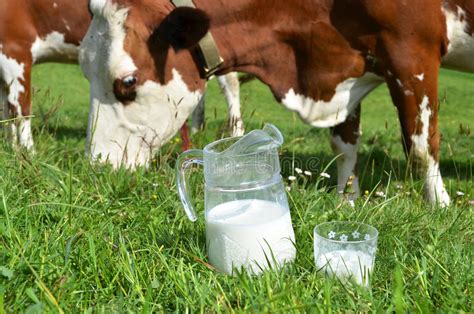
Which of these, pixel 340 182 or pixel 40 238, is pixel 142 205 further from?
pixel 340 182

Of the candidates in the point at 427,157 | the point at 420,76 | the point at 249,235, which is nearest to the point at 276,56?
the point at 420,76

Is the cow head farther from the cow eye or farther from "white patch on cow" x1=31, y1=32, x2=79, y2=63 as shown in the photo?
"white patch on cow" x1=31, y1=32, x2=79, y2=63

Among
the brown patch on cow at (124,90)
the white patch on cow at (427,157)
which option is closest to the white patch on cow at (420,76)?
the white patch on cow at (427,157)

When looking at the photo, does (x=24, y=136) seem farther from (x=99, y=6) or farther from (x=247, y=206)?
(x=247, y=206)

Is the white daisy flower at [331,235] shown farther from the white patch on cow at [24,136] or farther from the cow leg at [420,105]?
the white patch on cow at [24,136]

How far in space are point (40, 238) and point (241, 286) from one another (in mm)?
804

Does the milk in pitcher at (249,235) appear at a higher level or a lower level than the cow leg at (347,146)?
higher

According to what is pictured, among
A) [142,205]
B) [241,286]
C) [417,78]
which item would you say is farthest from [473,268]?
[417,78]

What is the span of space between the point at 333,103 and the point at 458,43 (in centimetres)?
87

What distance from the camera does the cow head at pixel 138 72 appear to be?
A: 380 centimetres

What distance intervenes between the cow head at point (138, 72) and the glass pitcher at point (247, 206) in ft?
5.13

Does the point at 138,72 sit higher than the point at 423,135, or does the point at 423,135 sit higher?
the point at 138,72

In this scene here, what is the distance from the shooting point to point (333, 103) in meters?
4.30

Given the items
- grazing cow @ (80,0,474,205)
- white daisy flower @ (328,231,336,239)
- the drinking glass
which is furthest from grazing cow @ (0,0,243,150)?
the drinking glass
